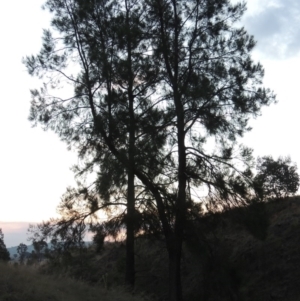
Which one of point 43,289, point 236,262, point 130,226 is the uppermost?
point 130,226

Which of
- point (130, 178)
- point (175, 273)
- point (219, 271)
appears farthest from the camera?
point (175, 273)

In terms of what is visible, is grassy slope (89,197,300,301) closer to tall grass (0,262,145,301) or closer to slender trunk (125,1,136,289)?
slender trunk (125,1,136,289)

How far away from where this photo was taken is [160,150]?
15.2 metres

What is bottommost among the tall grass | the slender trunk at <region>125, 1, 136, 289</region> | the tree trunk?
the tall grass

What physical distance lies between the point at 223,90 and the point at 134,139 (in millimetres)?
3565

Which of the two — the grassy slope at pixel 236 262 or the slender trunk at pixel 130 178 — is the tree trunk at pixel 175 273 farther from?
the slender trunk at pixel 130 178

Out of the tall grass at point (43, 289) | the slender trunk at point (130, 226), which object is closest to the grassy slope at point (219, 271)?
the tall grass at point (43, 289)

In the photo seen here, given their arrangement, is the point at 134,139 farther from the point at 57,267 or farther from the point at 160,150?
the point at 57,267

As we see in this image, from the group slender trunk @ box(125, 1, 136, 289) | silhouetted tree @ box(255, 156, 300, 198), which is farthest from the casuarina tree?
silhouetted tree @ box(255, 156, 300, 198)

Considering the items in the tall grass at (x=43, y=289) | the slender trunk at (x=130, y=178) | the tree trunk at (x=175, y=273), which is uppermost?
the slender trunk at (x=130, y=178)

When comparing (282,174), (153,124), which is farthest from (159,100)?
(282,174)

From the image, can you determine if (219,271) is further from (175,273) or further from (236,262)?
(236,262)

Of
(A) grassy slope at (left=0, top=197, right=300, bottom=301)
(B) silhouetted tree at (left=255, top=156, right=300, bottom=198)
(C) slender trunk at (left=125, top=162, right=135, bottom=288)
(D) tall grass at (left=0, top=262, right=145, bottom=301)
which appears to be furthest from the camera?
(B) silhouetted tree at (left=255, top=156, right=300, bottom=198)

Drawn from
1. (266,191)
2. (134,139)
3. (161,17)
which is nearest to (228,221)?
(266,191)
